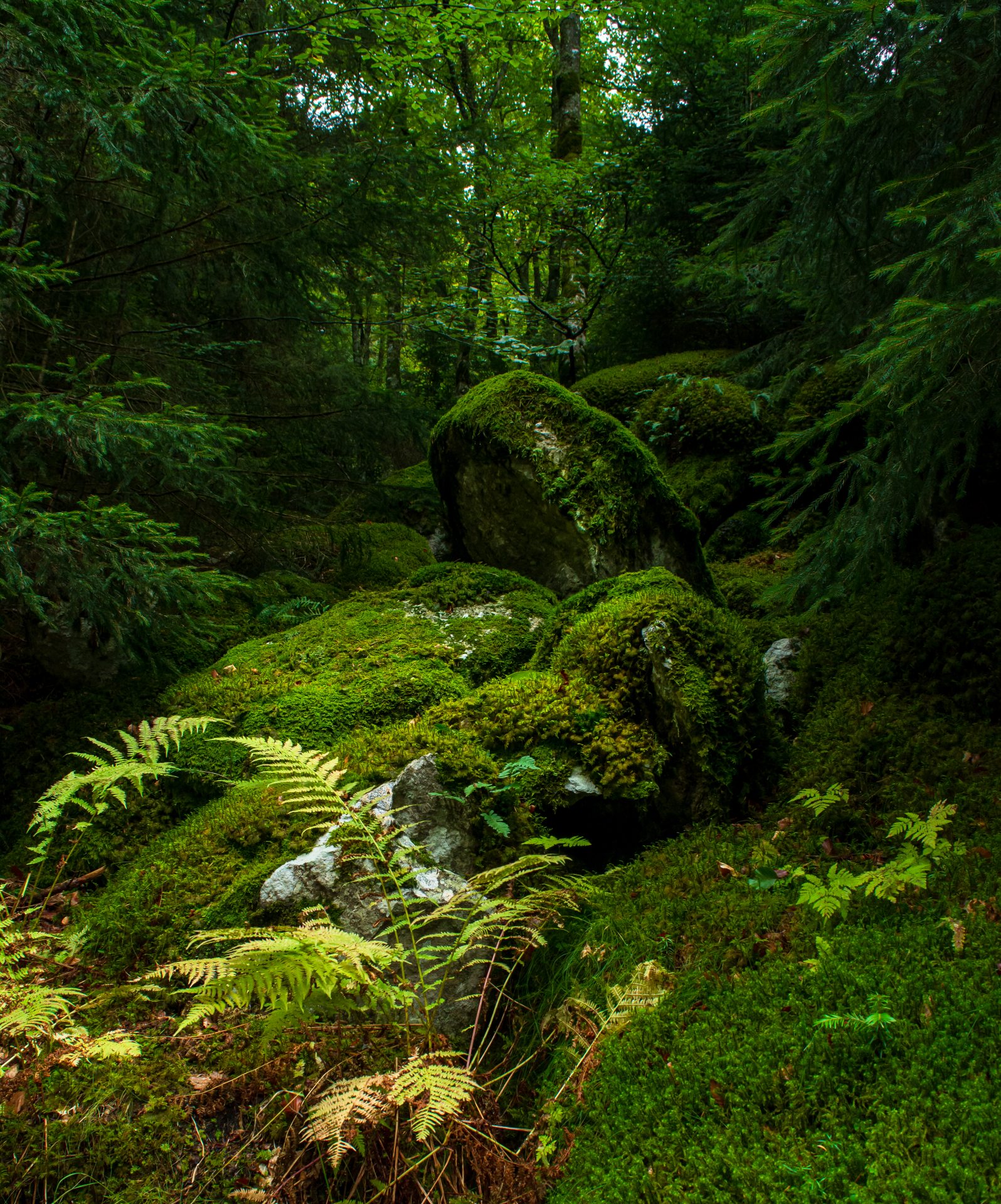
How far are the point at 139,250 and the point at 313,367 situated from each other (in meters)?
2.57

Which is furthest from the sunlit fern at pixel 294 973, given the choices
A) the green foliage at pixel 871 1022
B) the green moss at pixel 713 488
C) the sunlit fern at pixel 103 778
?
the green moss at pixel 713 488

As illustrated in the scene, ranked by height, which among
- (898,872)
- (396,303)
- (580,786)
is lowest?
(580,786)

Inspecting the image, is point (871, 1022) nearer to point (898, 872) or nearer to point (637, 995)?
point (898, 872)

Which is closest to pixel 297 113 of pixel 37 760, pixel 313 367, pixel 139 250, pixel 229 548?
pixel 313 367

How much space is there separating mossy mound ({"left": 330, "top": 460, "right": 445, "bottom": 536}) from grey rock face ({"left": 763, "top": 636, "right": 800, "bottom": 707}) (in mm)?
5105

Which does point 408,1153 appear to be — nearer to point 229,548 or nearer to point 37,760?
point 37,760

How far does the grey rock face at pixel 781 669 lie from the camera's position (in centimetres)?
458

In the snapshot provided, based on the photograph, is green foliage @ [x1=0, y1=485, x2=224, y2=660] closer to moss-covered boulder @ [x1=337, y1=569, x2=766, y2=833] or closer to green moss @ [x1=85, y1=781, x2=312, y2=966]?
green moss @ [x1=85, y1=781, x2=312, y2=966]

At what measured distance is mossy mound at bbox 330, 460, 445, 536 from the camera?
885cm

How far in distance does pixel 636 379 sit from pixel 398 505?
12.8ft

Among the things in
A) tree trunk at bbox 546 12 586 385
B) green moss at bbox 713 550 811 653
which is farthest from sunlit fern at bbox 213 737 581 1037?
tree trunk at bbox 546 12 586 385

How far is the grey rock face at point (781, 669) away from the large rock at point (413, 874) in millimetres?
2334

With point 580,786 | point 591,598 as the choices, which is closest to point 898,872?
point 580,786

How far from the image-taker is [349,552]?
8.03 m
